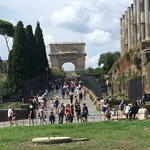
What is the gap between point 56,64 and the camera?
168 m

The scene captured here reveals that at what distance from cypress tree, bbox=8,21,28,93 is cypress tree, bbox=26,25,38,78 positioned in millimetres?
1391

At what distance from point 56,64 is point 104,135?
14257cm

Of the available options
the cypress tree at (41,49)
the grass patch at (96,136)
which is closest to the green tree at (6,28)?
the cypress tree at (41,49)

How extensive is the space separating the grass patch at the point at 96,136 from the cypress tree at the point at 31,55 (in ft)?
147

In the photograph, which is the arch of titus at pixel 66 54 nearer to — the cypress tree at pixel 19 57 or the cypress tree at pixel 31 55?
the cypress tree at pixel 31 55

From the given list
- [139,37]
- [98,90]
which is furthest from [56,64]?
[98,90]

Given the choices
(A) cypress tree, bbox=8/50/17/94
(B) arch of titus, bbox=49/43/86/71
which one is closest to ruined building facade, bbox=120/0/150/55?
(A) cypress tree, bbox=8/50/17/94

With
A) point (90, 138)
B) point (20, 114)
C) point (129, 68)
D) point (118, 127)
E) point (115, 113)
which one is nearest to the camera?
point (90, 138)

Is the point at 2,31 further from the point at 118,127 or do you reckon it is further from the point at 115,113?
the point at 118,127

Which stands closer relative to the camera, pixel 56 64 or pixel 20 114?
pixel 20 114

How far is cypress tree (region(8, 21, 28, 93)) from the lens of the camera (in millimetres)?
72000

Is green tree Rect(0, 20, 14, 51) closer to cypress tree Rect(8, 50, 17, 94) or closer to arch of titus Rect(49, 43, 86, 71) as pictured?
cypress tree Rect(8, 50, 17, 94)

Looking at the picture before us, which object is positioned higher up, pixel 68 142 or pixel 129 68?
pixel 129 68

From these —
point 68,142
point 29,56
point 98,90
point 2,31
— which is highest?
point 2,31
